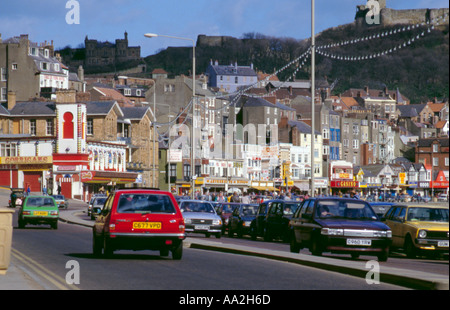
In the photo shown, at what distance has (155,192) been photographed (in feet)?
67.8

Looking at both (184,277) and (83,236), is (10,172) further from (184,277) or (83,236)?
(184,277)

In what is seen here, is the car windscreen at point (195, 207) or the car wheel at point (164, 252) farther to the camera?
the car windscreen at point (195, 207)

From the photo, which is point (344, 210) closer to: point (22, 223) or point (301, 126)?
point (22, 223)

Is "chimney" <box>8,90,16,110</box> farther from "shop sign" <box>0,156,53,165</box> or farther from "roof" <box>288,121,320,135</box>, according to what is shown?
"roof" <box>288,121,320,135</box>

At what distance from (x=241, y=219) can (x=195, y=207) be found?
211 centimetres

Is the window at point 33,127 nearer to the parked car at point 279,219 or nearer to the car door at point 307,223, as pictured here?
the parked car at point 279,219

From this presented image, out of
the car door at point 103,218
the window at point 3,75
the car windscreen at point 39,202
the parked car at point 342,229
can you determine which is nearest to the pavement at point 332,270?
the parked car at point 342,229

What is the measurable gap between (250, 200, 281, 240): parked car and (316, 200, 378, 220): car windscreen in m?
12.1

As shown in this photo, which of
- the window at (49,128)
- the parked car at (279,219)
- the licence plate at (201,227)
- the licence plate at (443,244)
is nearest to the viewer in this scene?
the licence plate at (443,244)

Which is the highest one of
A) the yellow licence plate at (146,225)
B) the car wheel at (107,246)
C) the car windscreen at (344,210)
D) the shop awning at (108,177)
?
the car windscreen at (344,210)

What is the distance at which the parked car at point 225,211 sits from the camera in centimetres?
4109

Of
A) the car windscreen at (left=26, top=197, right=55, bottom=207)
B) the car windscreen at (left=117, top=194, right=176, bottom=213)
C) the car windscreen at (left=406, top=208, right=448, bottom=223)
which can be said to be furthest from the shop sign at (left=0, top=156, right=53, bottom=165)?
the car windscreen at (left=117, top=194, right=176, bottom=213)

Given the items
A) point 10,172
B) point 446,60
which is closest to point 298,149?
point 10,172

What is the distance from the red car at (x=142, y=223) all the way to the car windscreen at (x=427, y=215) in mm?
8127
